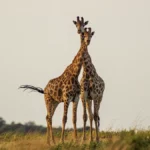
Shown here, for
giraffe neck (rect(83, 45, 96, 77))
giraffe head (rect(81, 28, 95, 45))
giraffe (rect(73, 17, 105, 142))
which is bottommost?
giraffe (rect(73, 17, 105, 142))

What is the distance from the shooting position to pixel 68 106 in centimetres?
2233

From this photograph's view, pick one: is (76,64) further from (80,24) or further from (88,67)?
(80,24)

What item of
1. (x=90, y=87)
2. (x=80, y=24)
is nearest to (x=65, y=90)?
(x=90, y=87)

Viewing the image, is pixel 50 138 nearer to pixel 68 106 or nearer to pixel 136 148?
pixel 68 106

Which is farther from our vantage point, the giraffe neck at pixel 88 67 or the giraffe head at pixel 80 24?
the giraffe head at pixel 80 24

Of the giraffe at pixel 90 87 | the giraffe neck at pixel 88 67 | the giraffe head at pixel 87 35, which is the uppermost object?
the giraffe head at pixel 87 35

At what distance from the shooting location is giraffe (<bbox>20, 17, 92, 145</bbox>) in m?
22.2

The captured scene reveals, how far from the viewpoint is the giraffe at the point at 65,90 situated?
22.2 meters

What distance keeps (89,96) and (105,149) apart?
491 centimetres

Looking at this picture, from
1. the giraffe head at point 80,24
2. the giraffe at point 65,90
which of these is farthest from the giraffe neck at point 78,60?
the giraffe head at point 80,24

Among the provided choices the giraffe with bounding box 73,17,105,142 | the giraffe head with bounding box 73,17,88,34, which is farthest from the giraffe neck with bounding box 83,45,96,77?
the giraffe head with bounding box 73,17,88,34

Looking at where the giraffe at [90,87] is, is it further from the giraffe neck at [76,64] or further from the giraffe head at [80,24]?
the giraffe neck at [76,64]

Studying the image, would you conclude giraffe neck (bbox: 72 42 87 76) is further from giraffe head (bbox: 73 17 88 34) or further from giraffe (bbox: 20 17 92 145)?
giraffe head (bbox: 73 17 88 34)

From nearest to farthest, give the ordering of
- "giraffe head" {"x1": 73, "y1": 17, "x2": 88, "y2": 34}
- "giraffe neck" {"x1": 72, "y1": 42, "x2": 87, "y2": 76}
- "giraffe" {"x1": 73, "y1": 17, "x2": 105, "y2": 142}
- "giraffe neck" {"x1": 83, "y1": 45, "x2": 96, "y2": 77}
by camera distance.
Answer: "giraffe" {"x1": 73, "y1": 17, "x2": 105, "y2": 142}, "giraffe neck" {"x1": 83, "y1": 45, "x2": 96, "y2": 77}, "giraffe neck" {"x1": 72, "y1": 42, "x2": 87, "y2": 76}, "giraffe head" {"x1": 73, "y1": 17, "x2": 88, "y2": 34}
